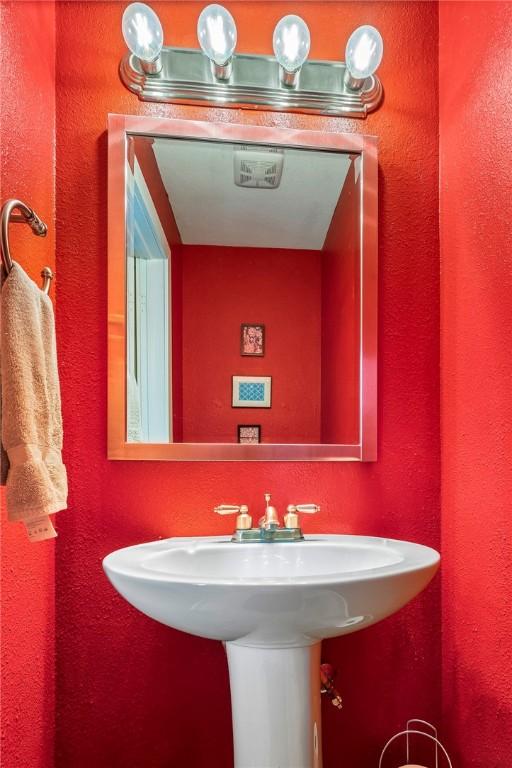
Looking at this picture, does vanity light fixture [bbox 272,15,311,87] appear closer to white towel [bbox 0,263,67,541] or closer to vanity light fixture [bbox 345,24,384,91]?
vanity light fixture [bbox 345,24,384,91]

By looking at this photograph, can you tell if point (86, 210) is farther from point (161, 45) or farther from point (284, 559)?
point (284, 559)

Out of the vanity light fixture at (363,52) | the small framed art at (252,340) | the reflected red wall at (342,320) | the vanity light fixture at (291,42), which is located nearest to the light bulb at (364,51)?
the vanity light fixture at (363,52)

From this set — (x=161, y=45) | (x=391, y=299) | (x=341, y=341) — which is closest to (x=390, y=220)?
(x=391, y=299)

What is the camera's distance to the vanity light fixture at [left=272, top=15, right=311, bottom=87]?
1.24m

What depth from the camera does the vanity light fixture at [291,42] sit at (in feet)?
4.05

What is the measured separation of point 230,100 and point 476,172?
2.00 ft

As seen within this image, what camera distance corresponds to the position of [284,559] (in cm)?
113

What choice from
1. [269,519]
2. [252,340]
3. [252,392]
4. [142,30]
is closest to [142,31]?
[142,30]

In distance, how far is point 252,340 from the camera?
1.30 metres

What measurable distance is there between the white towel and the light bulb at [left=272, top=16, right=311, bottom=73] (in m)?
0.82

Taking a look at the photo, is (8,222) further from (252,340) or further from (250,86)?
(250,86)

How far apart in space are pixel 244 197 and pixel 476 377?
70cm

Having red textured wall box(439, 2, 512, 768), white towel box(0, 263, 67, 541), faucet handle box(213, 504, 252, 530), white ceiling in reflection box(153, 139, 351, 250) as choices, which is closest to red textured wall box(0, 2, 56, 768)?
white towel box(0, 263, 67, 541)

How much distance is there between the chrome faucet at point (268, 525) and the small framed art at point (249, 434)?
0.45ft
